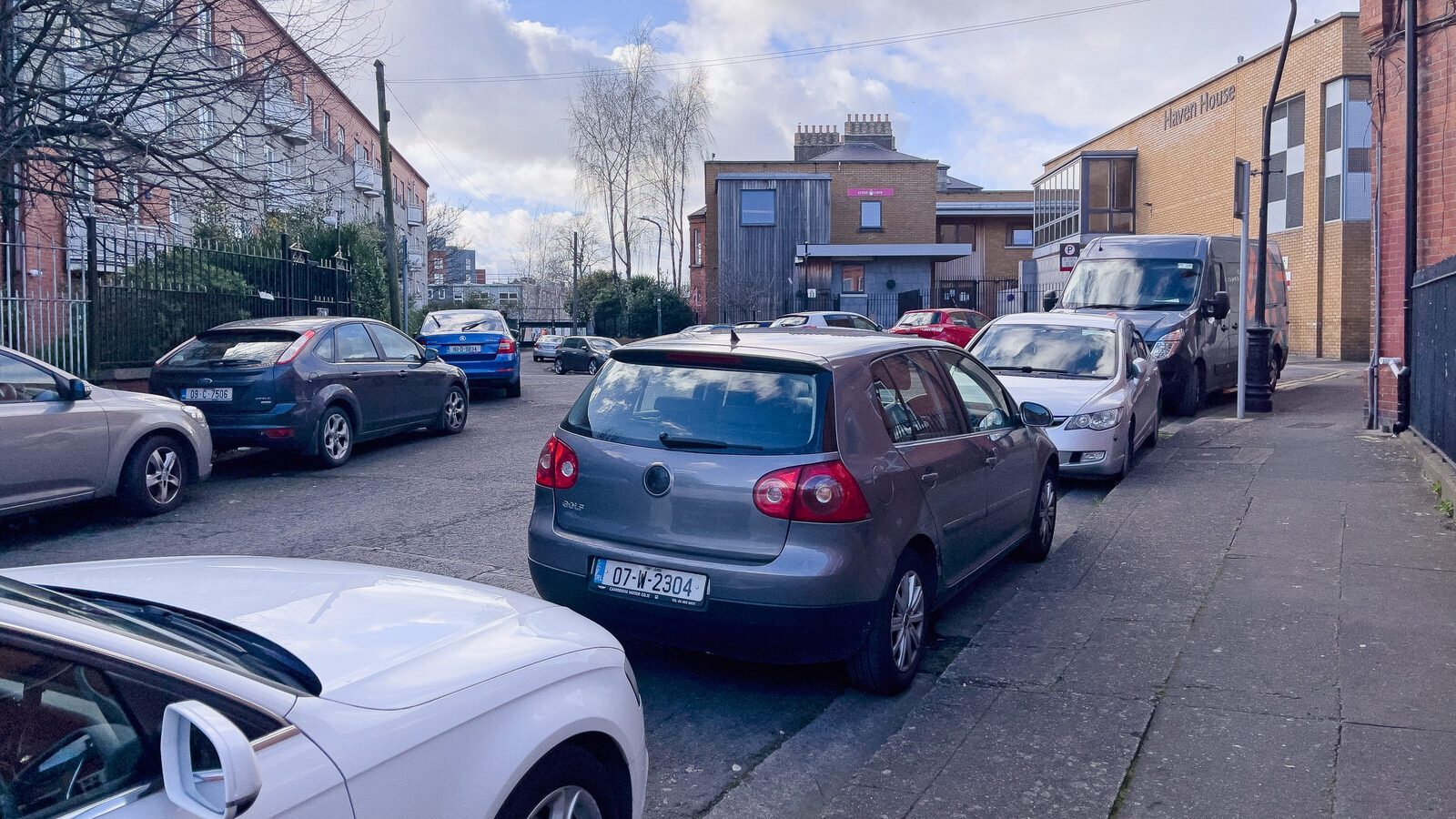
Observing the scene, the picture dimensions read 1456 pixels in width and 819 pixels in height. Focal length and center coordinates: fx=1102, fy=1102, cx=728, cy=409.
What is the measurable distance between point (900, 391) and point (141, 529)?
20.2ft

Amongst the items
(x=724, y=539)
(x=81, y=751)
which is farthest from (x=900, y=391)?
(x=81, y=751)

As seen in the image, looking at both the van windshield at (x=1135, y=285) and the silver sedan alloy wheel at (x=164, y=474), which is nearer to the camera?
the silver sedan alloy wheel at (x=164, y=474)

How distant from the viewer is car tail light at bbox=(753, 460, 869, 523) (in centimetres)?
A: 463

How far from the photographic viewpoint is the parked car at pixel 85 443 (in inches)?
303

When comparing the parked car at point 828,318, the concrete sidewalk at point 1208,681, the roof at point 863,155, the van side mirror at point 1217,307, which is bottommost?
the concrete sidewalk at point 1208,681

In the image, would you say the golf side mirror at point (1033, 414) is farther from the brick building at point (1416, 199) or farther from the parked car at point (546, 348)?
the parked car at point (546, 348)

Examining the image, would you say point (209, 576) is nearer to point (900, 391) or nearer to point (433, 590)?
point (433, 590)

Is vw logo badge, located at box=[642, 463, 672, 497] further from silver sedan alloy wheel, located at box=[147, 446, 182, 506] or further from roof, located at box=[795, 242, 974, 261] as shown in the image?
roof, located at box=[795, 242, 974, 261]

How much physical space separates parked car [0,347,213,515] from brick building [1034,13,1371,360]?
25146mm

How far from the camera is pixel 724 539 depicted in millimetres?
4711

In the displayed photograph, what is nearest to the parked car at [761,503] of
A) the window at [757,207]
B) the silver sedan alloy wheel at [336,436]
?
the silver sedan alloy wheel at [336,436]

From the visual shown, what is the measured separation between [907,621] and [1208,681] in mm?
1413

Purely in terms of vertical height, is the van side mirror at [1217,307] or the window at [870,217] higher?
the window at [870,217]

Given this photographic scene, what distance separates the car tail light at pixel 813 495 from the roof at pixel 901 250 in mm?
38129
